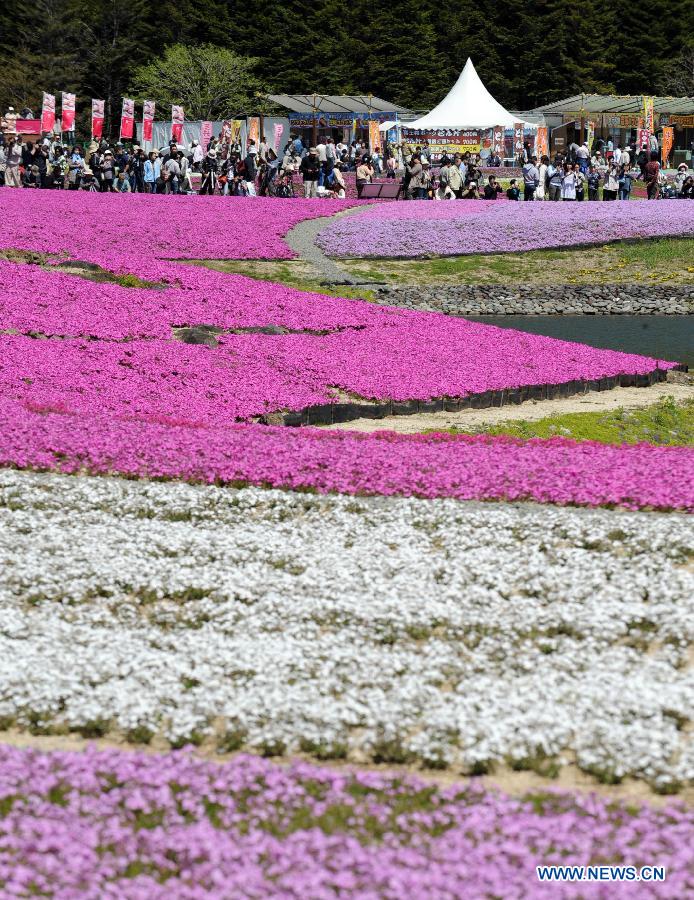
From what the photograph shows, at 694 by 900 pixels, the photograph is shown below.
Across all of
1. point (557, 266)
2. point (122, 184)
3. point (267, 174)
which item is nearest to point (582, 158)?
point (267, 174)

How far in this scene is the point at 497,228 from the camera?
4916cm

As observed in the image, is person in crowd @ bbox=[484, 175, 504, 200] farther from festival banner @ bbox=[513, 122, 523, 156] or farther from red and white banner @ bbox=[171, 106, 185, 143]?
red and white banner @ bbox=[171, 106, 185, 143]

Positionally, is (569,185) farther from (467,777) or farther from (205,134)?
(467,777)

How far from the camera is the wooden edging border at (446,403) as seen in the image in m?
23.1

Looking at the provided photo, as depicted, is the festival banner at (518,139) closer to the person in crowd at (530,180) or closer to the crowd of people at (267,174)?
the crowd of people at (267,174)

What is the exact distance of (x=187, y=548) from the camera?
14102 mm

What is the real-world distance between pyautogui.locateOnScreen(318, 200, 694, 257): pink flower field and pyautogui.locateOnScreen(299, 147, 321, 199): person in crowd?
6969 mm

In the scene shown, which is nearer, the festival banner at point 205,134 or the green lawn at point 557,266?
the green lawn at point 557,266

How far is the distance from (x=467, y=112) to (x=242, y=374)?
2213 inches

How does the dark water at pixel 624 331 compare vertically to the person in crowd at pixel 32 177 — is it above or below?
below

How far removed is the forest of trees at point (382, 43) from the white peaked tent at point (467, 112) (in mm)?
27836

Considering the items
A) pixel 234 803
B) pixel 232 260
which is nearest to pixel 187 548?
pixel 234 803

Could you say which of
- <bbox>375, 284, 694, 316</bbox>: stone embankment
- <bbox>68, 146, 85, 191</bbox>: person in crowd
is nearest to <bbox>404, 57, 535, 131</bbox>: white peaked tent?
<bbox>68, 146, 85, 191</bbox>: person in crowd

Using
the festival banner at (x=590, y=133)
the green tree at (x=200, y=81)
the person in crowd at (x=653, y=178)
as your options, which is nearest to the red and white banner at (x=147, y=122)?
the green tree at (x=200, y=81)
